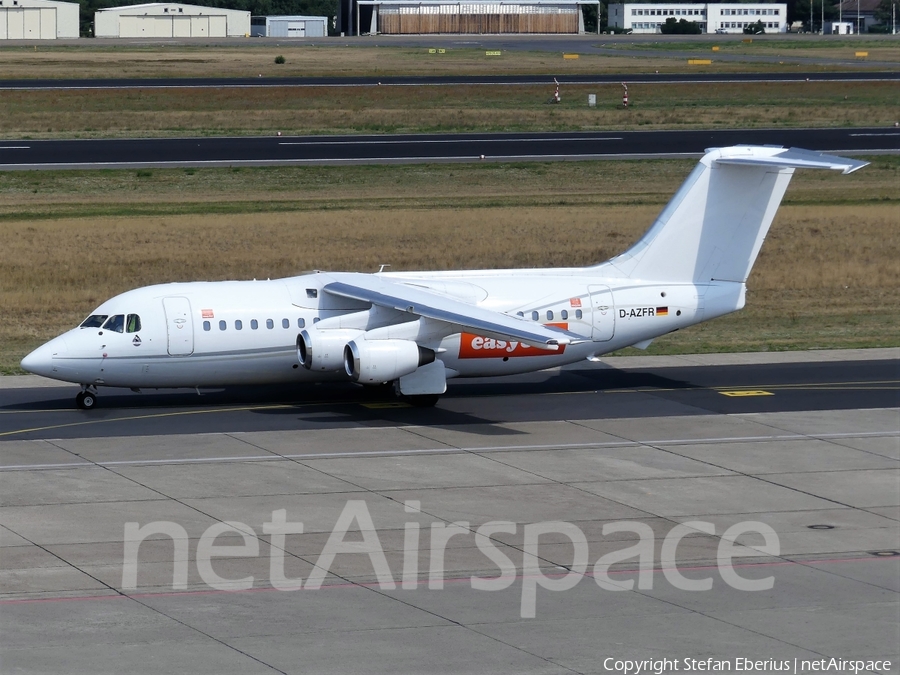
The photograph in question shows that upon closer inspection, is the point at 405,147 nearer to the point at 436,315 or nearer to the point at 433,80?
the point at 433,80

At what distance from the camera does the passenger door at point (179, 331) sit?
28.7 m

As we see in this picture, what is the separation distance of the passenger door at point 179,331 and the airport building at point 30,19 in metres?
148

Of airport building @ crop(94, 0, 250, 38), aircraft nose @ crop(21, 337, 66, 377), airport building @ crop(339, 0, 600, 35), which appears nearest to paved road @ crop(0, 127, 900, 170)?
aircraft nose @ crop(21, 337, 66, 377)

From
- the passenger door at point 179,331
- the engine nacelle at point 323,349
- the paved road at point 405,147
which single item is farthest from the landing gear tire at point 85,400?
the paved road at point 405,147

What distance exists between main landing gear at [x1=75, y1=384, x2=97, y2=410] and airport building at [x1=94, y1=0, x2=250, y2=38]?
15514cm

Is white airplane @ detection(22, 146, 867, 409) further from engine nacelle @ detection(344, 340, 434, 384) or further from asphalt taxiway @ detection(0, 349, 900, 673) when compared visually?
asphalt taxiway @ detection(0, 349, 900, 673)

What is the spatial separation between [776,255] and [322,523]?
32758 mm

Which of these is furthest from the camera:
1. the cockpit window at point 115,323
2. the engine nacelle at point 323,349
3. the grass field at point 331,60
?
the grass field at point 331,60

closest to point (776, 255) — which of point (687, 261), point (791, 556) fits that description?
point (687, 261)

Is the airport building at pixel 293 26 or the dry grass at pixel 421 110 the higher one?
the airport building at pixel 293 26

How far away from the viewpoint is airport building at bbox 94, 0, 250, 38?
176 m

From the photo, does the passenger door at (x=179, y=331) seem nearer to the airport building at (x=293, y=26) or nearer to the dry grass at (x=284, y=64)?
the dry grass at (x=284, y=64)

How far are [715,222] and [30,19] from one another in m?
152

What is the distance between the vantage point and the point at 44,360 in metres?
28.4
